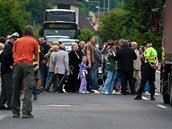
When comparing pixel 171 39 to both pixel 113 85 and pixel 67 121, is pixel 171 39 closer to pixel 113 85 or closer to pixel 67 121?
pixel 67 121

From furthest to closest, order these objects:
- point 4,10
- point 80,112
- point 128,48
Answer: point 4,10, point 128,48, point 80,112

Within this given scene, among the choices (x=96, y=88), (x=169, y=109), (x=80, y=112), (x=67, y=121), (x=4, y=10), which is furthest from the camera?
(x=4, y=10)

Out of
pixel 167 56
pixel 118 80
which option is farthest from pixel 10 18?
pixel 167 56

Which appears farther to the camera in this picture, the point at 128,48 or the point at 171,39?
the point at 128,48

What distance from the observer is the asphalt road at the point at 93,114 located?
1605 cm

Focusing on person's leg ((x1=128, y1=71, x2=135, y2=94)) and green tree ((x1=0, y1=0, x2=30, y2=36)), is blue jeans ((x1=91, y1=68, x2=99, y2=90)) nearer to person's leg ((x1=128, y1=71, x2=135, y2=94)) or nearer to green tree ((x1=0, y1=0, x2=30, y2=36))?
person's leg ((x1=128, y1=71, x2=135, y2=94))

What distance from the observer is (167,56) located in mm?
21750

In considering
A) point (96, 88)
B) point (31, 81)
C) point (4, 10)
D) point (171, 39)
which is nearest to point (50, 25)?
point (4, 10)

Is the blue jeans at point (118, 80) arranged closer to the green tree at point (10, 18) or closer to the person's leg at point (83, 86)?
the person's leg at point (83, 86)

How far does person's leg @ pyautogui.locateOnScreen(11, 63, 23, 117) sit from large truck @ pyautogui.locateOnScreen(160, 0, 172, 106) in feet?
15.9

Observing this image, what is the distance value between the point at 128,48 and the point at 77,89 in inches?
111

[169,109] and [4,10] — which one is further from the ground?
[4,10]

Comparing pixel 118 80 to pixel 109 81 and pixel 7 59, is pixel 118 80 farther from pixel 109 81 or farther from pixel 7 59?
pixel 7 59

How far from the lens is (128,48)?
2786cm
